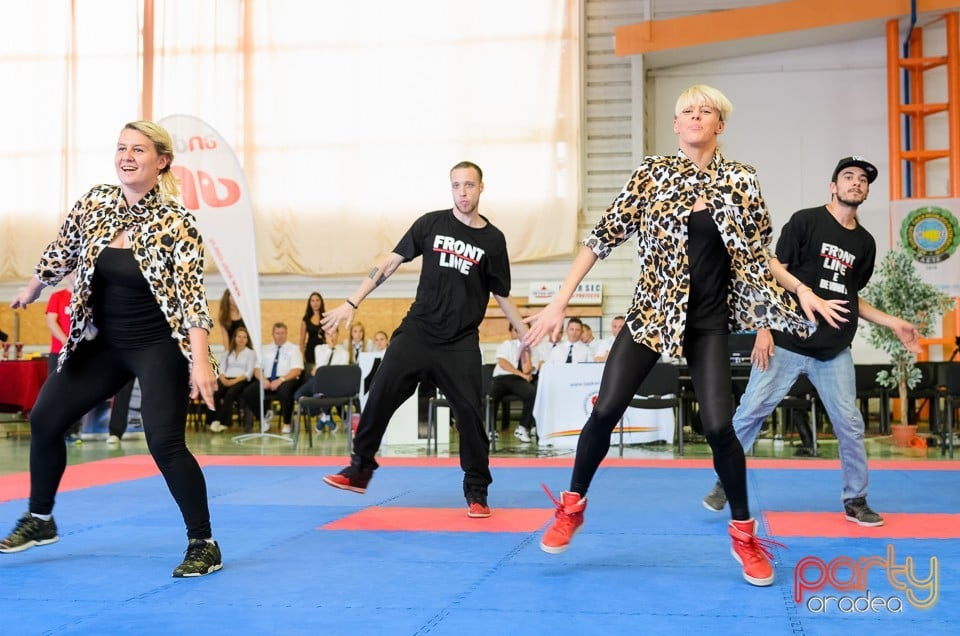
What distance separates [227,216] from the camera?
10.1m

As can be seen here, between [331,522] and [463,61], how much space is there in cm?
1096

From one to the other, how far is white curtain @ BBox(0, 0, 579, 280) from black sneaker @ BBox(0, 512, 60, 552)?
10802mm

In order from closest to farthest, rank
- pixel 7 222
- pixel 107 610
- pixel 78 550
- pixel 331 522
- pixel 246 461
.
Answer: pixel 107 610, pixel 78 550, pixel 331 522, pixel 246 461, pixel 7 222

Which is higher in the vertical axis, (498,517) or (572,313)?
(572,313)

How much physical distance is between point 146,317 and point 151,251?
0.26 m

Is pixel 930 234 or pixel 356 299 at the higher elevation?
pixel 930 234

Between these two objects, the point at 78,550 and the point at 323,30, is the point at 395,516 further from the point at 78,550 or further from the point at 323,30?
the point at 323,30

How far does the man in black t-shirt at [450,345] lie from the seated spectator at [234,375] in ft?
24.6

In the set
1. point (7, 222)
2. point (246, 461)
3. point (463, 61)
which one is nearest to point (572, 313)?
point (463, 61)

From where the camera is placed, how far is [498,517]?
4.96 metres

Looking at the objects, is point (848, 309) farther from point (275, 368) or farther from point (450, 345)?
point (275, 368)

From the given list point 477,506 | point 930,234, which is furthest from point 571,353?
point 477,506

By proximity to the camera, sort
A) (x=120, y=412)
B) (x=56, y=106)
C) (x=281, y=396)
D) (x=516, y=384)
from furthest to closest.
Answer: (x=56, y=106) < (x=281, y=396) < (x=516, y=384) < (x=120, y=412)

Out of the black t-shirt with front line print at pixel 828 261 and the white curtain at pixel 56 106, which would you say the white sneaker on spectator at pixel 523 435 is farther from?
the white curtain at pixel 56 106
